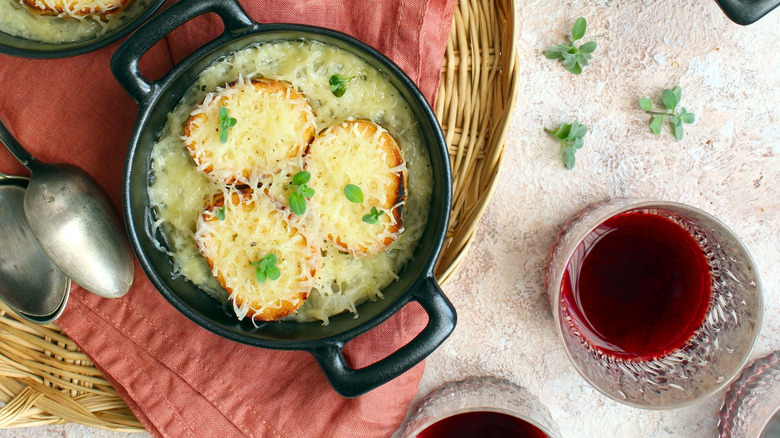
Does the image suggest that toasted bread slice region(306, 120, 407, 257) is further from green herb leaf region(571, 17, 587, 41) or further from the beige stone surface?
green herb leaf region(571, 17, 587, 41)

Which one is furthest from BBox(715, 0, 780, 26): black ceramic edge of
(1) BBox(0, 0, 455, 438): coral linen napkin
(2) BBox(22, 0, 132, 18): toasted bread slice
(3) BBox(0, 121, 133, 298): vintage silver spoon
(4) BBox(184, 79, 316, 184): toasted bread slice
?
(3) BBox(0, 121, 133, 298): vintage silver spoon

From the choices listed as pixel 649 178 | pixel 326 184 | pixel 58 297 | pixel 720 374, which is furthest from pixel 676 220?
pixel 58 297

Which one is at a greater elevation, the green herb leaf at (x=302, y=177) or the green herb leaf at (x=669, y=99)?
the green herb leaf at (x=302, y=177)

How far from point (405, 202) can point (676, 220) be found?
0.84 metres

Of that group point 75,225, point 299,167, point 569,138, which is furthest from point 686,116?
point 75,225

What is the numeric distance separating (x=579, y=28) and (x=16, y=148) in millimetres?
1746

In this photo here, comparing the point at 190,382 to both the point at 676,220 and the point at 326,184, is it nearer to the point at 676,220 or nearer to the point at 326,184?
the point at 326,184

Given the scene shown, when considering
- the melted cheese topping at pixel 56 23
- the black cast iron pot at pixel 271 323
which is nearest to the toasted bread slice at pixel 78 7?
the melted cheese topping at pixel 56 23

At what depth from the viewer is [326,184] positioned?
4.83ft

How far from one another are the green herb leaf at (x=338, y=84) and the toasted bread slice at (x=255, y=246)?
0.32 meters

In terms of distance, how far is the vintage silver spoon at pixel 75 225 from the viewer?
1.65 meters

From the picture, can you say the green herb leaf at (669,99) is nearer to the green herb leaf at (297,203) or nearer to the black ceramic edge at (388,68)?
the black ceramic edge at (388,68)

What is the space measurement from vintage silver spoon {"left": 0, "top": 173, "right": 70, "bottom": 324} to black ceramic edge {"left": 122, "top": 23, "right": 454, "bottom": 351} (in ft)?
1.78

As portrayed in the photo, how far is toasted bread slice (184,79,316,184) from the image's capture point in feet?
4.75
